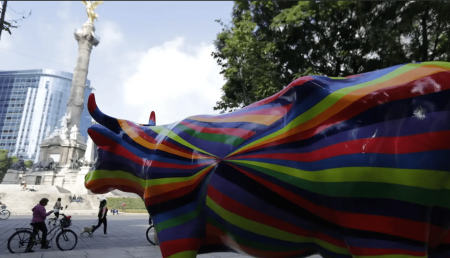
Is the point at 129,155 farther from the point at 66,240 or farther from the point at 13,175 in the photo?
the point at 13,175

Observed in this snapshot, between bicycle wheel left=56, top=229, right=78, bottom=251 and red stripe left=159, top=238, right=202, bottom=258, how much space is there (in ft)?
28.0

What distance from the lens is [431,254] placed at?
2447 millimetres

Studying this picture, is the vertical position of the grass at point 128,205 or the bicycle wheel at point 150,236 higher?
the grass at point 128,205

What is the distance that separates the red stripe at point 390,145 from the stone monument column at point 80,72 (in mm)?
48927

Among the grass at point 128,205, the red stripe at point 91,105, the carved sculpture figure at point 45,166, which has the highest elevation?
the carved sculpture figure at point 45,166

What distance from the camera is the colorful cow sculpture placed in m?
2.17

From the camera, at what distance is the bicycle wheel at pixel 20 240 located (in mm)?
9320

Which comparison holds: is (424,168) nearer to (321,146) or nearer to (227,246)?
(321,146)

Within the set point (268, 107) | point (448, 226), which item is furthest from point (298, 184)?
point (448, 226)

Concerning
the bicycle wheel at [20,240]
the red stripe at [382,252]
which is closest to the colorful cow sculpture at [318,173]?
the red stripe at [382,252]

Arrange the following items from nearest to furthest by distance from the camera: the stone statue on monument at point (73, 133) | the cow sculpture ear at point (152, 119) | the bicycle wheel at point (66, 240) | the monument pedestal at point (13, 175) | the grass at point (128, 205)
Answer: the cow sculpture ear at point (152, 119), the bicycle wheel at point (66, 240), the grass at point (128, 205), the monument pedestal at point (13, 175), the stone statue on monument at point (73, 133)

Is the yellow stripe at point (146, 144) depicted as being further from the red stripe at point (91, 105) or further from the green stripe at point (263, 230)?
the green stripe at point (263, 230)

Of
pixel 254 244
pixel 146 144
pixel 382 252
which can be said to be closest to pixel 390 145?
pixel 382 252

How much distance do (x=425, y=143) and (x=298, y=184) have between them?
35.7 inches
